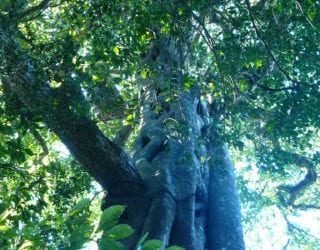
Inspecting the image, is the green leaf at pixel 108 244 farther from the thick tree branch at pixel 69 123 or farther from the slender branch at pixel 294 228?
the slender branch at pixel 294 228

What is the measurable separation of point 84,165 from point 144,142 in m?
1.56

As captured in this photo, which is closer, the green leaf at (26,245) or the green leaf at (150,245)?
the green leaf at (150,245)

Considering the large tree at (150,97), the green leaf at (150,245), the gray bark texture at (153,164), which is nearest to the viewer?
the green leaf at (150,245)

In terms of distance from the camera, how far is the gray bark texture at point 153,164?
4547 mm

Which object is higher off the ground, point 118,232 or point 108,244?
point 118,232

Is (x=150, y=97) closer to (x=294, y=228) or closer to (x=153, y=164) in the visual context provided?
(x=153, y=164)

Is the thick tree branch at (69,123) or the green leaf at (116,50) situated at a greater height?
the green leaf at (116,50)

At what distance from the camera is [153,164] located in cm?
580

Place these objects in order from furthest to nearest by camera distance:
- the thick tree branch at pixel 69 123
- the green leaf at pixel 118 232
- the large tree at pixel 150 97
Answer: the large tree at pixel 150 97
the thick tree branch at pixel 69 123
the green leaf at pixel 118 232

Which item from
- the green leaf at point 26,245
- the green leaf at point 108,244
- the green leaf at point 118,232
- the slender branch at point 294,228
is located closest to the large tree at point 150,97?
the green leaf at point 26,245

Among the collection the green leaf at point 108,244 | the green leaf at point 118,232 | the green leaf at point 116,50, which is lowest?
the green leaf at point 108,244

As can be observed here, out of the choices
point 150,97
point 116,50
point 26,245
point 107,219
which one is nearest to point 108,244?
point 107,219

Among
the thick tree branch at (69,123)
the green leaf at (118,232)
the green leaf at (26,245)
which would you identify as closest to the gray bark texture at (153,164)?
the thick tree branch at (69,123)

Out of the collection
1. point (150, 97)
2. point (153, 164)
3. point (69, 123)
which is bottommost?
point (69, 123)
